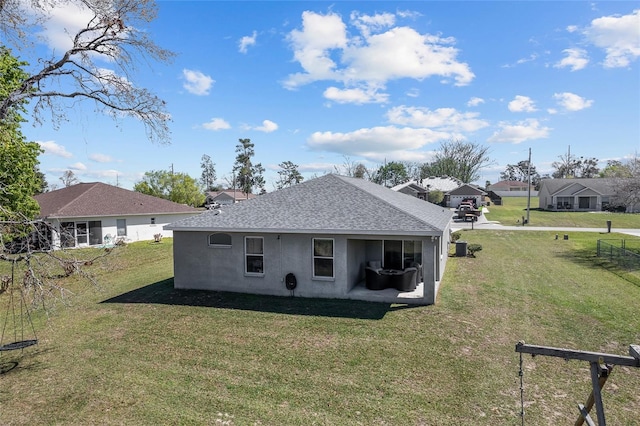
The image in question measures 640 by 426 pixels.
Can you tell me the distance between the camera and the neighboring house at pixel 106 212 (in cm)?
2811

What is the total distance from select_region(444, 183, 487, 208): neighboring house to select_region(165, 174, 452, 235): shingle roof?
4716 centimetres

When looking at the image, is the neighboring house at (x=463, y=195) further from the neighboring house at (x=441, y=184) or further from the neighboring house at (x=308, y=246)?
the neighboring house at (x=308, y=246)

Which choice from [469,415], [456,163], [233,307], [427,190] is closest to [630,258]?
[469,415]

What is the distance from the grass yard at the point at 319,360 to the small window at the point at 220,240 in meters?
1.78

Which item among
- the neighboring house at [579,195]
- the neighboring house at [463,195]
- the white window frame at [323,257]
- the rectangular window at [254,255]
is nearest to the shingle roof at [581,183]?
the neighboring house at [579,195]

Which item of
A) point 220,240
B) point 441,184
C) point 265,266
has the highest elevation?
point 441,184

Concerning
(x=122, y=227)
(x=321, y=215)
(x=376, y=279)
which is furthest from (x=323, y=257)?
(x=122, y=227)

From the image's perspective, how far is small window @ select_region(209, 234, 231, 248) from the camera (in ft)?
45.8

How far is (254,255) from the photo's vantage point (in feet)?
44.7

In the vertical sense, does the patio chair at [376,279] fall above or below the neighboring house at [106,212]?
below

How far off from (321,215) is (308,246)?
4.13 feet

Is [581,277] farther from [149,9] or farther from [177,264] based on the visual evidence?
[149,9]

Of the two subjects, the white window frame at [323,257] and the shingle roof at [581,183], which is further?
the shingle roof at [581,183]

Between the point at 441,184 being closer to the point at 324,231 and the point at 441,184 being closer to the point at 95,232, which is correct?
the point at 95,232
